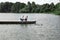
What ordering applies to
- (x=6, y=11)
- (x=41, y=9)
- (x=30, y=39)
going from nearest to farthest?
(x=30, y=39) < (x=41, y=9) < (x=6, y=11)

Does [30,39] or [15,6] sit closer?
[30,39]

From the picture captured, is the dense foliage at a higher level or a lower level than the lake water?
lower

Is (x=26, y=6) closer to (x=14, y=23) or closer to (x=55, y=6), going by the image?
(x=55, y=6)

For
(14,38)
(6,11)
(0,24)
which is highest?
(14,38)

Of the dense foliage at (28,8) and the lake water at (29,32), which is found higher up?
the lake water at (29,32)

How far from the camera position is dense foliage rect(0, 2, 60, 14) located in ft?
427

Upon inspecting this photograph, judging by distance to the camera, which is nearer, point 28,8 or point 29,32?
point 29,32

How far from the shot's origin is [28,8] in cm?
13750

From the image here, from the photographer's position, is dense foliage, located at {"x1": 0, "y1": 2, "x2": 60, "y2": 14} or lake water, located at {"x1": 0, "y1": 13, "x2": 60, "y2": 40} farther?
dense foliage, located at {"x1": 0, "y1": 2, "x2": 60, "y2": 14}

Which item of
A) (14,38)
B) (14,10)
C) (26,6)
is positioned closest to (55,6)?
(26,6)

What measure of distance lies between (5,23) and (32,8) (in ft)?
310

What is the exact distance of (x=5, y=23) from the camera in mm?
43531

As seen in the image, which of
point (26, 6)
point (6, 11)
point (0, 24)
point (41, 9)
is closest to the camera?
point (0, 24)

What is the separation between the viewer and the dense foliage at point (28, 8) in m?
130
